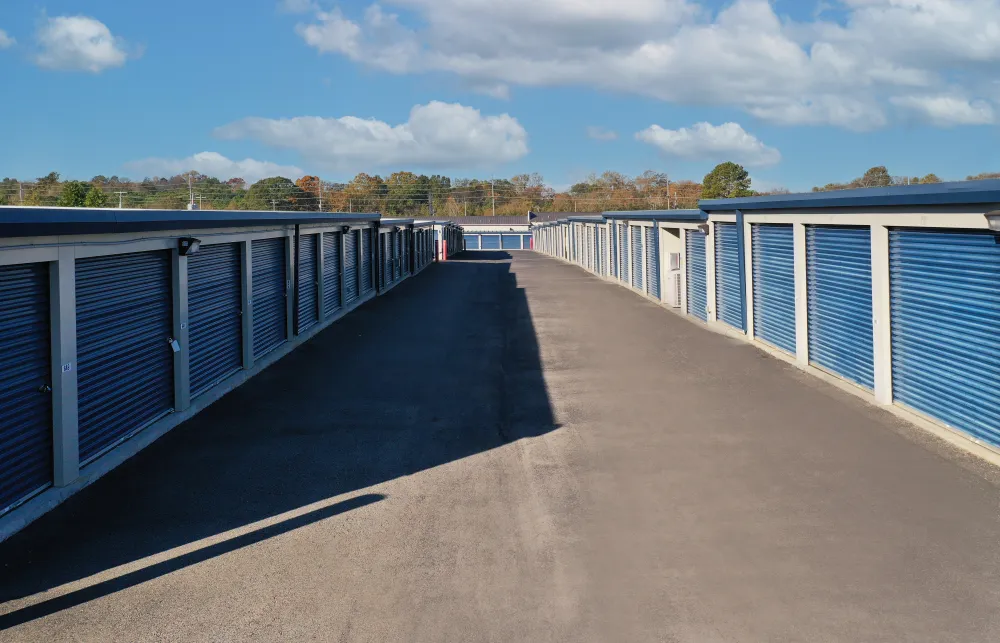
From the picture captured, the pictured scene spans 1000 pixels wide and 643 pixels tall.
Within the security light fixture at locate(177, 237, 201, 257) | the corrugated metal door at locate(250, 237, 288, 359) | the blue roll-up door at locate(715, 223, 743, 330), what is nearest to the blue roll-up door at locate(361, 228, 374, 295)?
the corrugated metal door at locate(250, 237, 288, 359)

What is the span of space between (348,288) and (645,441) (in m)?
17.5

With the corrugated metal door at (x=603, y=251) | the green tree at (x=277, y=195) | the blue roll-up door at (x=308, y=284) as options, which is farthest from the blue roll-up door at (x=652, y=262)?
the green tree at (x=277, y=195)

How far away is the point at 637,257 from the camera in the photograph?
108 feet

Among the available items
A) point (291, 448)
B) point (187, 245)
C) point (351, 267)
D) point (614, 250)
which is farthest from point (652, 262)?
point (291, 448)

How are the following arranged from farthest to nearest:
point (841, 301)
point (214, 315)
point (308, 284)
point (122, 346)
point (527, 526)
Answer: point (308, 284) → point (214, 315) → point (841, 301) → point (122, 346) → point (527, 526)

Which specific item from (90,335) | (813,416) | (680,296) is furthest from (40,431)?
(680,296)

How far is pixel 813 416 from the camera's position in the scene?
1097 cm

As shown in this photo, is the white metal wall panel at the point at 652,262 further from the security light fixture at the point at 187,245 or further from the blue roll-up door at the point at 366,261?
the security light fixture at the point at 187,245

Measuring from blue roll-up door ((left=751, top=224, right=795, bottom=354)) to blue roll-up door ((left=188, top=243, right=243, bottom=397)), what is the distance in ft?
33.3

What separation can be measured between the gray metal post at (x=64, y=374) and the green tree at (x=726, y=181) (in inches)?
3643

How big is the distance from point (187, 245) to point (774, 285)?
10961 millimetres

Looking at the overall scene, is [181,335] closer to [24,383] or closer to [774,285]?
[24,383]

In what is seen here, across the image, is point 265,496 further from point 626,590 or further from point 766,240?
point 766,240

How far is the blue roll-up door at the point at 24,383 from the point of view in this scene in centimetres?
745
